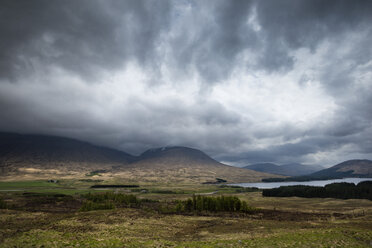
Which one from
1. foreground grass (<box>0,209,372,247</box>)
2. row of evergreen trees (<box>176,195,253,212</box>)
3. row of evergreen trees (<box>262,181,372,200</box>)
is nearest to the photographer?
foreground grass (<box>0,209,372,247</box>)

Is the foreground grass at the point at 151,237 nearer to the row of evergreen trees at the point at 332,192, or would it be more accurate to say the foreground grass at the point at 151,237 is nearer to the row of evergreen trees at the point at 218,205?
the row of evergreen trees at the point at 218,205

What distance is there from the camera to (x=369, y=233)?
1245 inches

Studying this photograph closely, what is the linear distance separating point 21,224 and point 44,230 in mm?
9666

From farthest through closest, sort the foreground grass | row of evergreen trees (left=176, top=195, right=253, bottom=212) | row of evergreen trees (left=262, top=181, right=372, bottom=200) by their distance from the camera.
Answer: row of evergreen trees (left=262, top=181, right=372, bottom=200) < row of evergreen trees (left=176, top=195, right=253, bottom=212) < the foreground grass

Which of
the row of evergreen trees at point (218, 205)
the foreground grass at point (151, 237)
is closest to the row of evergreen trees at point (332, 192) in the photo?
Answer: the row of evergreen trees at point (218, 205)

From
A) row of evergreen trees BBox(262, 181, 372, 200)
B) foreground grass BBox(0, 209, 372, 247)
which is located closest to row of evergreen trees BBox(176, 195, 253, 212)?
foreground grass BBox(0, 209, 372, 247)

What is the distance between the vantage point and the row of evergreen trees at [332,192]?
118750 millimetres

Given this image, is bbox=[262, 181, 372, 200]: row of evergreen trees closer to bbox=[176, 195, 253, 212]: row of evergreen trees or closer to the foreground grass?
bbox=[176, 195, 253, 212]: row of evergreen trees

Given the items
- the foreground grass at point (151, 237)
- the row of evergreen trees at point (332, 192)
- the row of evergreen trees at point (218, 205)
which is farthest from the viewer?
the row of evergreen trees at point (332, 192)

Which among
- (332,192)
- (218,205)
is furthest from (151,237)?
(332,192)

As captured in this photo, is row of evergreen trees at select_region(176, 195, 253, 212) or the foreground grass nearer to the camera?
the foreground grass

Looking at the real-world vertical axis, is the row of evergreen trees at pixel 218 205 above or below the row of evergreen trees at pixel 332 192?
below

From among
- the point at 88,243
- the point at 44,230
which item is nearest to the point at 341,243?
the point at 88,243

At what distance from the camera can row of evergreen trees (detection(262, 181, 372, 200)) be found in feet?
390
